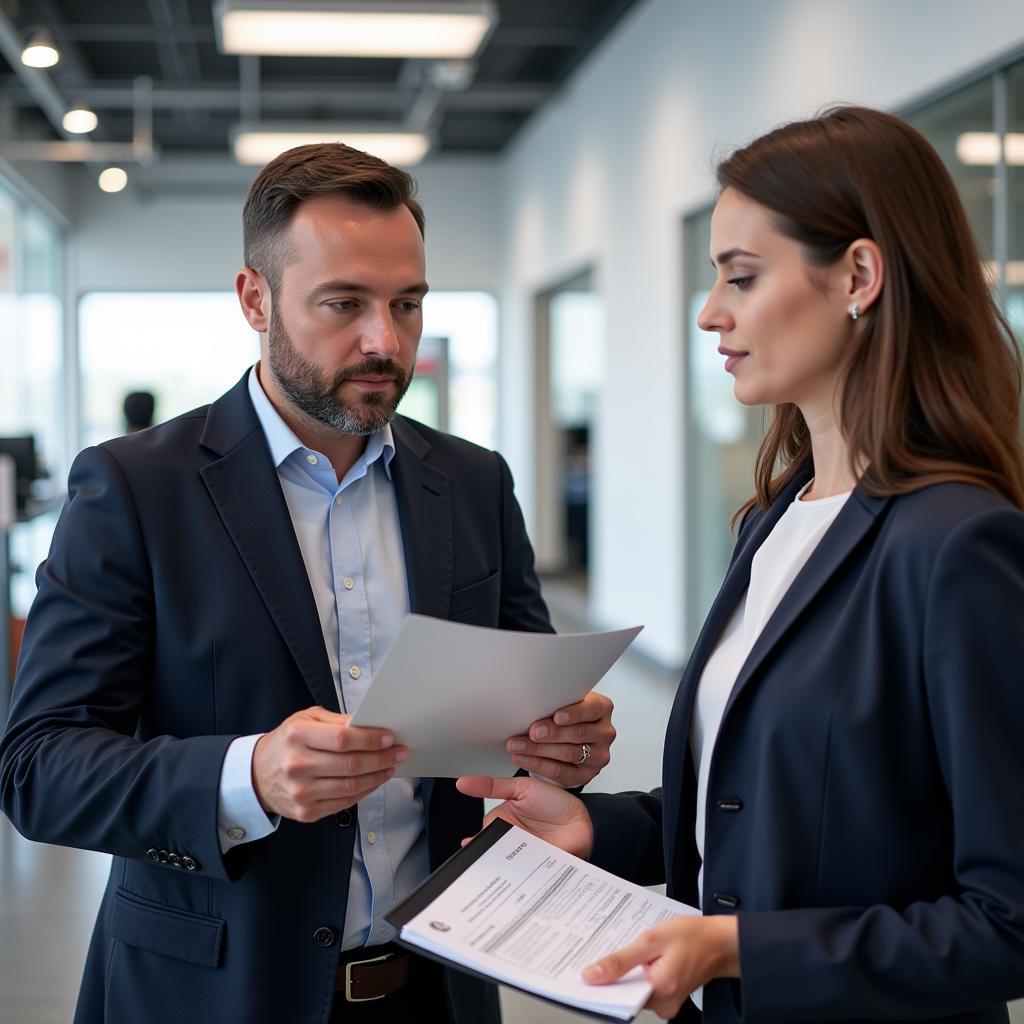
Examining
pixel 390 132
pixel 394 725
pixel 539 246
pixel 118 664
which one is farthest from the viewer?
pixel 539 246

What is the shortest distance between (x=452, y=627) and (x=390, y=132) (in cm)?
951

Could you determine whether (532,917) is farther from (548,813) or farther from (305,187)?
(305,187)

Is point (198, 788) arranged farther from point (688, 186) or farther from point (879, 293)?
point (688, 186)

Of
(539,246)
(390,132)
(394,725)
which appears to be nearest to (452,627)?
(394,725)

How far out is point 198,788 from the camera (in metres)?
1.43

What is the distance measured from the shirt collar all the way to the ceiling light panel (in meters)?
4.87

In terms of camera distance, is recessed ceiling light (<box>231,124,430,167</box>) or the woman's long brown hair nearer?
the woman's long brown hair

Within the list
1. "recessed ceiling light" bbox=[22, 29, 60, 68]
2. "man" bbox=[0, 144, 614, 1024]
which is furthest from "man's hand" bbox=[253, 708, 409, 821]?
"recessed ceiling light" bbox=[22, 29, 60, 68]

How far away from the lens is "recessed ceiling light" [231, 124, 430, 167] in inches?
375

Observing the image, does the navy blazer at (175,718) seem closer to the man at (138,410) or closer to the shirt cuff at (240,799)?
the shirt cuff at (240,799)

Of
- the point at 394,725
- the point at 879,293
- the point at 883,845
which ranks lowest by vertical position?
the point at 883,845

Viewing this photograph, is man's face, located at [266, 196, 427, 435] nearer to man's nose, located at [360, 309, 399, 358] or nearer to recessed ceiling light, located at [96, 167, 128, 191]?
man's nose, located at [360, 309, 399, 358]

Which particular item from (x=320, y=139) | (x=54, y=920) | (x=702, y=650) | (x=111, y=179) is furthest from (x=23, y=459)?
(x=702, y=650)

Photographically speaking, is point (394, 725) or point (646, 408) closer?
point (394, 725)
